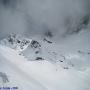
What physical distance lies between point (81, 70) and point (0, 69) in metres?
79.2

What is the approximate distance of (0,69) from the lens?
302 feet

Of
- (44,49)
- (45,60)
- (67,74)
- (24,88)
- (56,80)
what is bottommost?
(24,88)

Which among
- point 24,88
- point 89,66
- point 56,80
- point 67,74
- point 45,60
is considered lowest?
point 24,88

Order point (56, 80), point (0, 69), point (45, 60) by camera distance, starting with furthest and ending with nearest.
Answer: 1. point (45, 60)
2. point (56, 80)
3. point (0, 69)

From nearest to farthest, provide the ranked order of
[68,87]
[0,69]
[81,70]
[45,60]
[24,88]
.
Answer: [24,88], [0,69], [68,87], [81,70], [45,60]

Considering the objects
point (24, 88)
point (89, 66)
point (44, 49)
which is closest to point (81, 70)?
point (89, 66)

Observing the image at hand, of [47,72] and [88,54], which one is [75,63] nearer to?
[88,54]

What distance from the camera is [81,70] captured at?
6009 inches

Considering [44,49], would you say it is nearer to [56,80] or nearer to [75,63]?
A: [75,63]

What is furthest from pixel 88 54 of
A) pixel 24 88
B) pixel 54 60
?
pixel 24 88

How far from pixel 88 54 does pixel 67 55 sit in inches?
797

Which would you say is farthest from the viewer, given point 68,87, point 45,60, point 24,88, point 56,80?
point 45,60

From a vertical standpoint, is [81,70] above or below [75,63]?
below

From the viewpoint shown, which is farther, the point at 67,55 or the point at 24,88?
the point at 67,55
